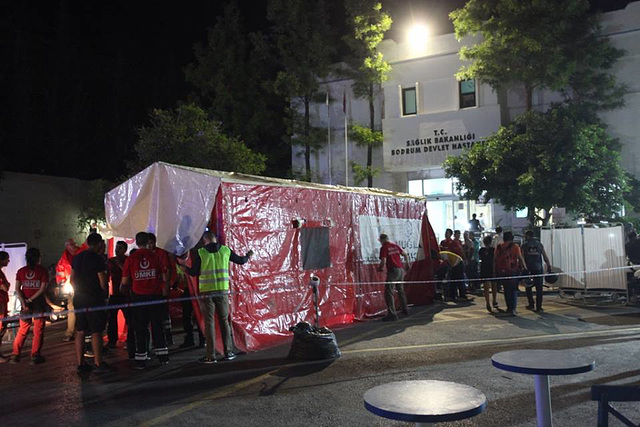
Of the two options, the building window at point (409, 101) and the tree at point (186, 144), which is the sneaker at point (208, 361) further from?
the building window at point (409, 101)

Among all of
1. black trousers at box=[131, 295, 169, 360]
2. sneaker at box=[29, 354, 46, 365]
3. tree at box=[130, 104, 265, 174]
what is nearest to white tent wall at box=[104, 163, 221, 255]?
black trousers at box=[131, 295, 169, 360]

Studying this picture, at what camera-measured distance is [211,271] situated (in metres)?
7.89

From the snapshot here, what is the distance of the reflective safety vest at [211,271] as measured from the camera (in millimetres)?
7891

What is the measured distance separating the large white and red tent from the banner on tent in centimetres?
4

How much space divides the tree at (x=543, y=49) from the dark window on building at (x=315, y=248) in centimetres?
1158

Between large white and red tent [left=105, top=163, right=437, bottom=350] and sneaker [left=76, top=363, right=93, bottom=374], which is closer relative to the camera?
sneaker [left=76, top=363, right=93, bottom=374]

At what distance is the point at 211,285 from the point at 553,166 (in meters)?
13.2

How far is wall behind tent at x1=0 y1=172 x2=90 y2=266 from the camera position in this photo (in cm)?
1992

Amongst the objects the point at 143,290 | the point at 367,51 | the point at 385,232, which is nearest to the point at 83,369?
the point at 143,290

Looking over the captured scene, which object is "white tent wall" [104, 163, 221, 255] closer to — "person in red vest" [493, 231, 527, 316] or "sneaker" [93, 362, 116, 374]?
"sneaker" [93, 362, 116, 374]

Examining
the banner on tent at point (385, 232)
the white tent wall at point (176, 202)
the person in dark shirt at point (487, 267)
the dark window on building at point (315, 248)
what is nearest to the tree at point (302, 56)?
the banner on tent at point (385, 232)

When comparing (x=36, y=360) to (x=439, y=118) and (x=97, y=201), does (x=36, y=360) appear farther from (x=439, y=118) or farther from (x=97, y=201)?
(x=439, y=118)

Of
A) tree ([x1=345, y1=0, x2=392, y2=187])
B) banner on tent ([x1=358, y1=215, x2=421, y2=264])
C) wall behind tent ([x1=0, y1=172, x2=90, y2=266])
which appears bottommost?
banner on tent ([x1=358, y1=215, x2=421, y2=264])

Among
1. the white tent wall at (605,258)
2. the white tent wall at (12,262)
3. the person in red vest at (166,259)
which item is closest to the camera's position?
the person in red vest at (166,259)
